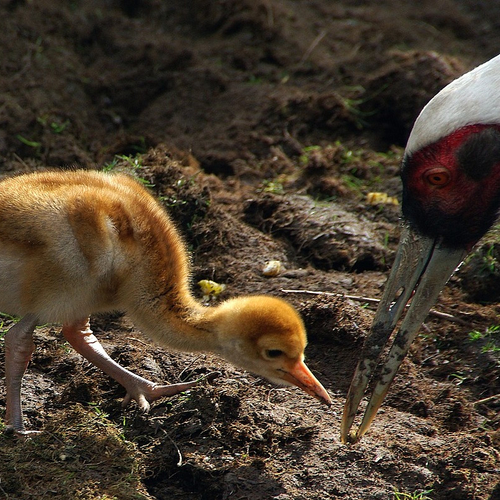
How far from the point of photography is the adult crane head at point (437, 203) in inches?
166

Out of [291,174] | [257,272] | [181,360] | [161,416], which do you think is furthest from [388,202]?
[161,416]

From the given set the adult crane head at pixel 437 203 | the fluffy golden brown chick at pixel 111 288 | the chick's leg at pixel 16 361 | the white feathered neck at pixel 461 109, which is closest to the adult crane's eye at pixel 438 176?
the adult crane head at pixel 437 203

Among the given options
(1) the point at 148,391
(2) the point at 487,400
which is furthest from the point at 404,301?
(1) the point at 148,391

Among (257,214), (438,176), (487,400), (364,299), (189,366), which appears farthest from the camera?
(257,214)

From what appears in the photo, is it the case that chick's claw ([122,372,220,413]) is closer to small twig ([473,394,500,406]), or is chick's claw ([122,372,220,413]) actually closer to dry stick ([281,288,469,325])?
dry stick ([281,288,469,325])

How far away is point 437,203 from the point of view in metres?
4.36

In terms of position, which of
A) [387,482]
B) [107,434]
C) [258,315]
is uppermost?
[258,315]

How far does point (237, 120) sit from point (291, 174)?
0.88 meters

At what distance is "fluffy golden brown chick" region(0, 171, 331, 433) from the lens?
420 cm

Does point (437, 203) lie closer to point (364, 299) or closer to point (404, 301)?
point (404, 301)

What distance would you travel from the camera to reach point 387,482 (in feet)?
13.6

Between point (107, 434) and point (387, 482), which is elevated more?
point (387, 482)

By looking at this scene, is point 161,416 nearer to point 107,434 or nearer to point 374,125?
point 107,434

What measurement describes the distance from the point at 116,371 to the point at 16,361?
54 cm
